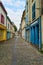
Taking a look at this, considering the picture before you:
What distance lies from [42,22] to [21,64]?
8.43 m

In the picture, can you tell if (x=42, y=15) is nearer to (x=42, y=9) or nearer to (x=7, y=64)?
(x=42, y=9)

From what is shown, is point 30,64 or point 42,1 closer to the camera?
point 30,64

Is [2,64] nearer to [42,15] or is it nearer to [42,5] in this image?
[42,15]

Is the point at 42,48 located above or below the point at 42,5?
below

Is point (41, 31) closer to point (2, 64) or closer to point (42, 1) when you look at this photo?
point (42, 1)

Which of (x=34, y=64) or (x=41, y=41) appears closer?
(x=34, y=64)

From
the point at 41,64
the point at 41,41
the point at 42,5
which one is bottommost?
the point at 41,64

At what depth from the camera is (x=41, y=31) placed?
657 inches

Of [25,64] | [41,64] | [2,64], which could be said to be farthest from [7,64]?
[41,64]

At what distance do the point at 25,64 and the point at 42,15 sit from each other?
333 inches

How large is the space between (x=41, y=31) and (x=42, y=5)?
2827mm

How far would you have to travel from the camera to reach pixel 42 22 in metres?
16.5

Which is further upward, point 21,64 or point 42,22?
point 42,22

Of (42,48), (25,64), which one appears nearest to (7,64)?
(25,64)
